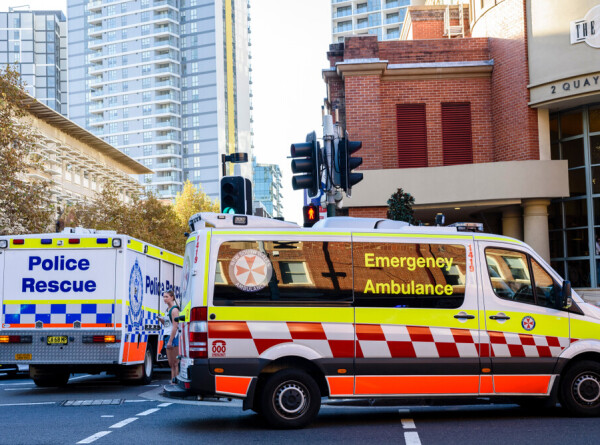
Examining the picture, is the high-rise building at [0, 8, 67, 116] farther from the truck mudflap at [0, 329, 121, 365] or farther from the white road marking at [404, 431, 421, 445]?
the white road marking at [404, 431, 421, 445]

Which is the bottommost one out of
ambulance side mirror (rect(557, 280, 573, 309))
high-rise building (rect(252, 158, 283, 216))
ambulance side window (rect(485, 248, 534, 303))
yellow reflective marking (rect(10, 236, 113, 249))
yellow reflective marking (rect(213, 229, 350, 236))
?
ambulance side mirror (rect(557, 280, 573, 309))

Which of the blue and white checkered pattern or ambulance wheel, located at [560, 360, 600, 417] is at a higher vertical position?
the blue and white checkered pattern

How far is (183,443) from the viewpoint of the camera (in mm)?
8414

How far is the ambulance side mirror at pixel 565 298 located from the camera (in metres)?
9.89

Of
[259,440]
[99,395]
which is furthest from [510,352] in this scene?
[99,395]

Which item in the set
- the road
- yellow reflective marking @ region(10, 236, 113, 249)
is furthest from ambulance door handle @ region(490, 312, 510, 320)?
yellow reflective marking @ region(10, 236, 113, 249)

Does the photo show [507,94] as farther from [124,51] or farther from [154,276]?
[124,51]

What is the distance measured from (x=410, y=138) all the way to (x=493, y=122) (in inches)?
104

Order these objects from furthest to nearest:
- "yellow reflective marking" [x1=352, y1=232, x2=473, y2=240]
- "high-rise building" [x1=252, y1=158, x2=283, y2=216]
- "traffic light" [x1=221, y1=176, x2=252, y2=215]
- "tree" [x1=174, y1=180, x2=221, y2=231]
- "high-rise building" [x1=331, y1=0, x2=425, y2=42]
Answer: "high-rise building" [x1=252, y1=158, x2=283, y2=216]
"high-rise building" [x1=331, y1=0, x2=425, y2=42]
"tree" [x1=174, y1=180, x2=221, y2=231]
"traffic light" [x1=221, y1=176, x2=252, y2=215]
"yellow reflective marking" [x1=352, y1=232, x2=473, y2=240]

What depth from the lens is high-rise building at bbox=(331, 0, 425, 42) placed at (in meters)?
114

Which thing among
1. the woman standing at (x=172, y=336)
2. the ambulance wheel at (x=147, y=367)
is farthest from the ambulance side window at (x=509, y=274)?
the ambulance wheel at (x=147, y=367)

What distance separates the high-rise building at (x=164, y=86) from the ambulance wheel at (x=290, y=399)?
12565 centimetres

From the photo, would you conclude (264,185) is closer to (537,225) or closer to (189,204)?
(189,204)

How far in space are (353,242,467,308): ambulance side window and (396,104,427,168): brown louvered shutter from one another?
1769 cm
